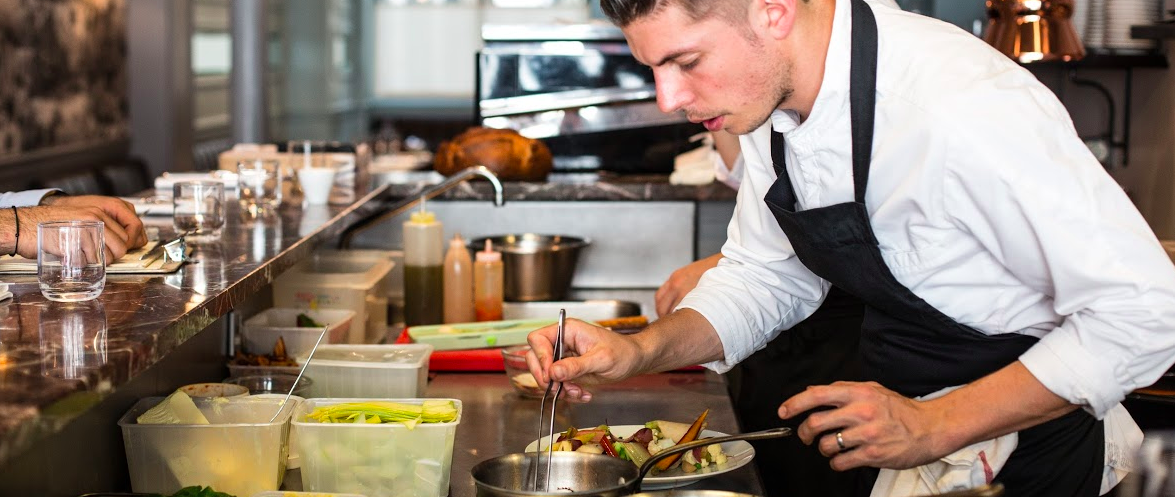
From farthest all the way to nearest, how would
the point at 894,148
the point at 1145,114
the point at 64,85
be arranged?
the point at 64,85 → the point at 1145,114 → the point at 894,148

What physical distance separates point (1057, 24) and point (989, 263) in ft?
7.48

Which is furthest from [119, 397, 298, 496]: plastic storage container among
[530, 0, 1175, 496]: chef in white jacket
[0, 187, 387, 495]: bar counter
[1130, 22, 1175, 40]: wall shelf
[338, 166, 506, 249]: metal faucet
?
[1130, 22, 1175, 40]: wall shelf

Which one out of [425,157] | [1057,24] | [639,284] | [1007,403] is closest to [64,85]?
[425,157]

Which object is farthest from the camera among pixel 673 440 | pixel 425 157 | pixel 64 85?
pixel 64 85

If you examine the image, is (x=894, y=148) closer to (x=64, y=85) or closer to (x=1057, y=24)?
(x=1057, y=24)

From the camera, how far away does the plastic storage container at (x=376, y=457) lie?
1.76 m

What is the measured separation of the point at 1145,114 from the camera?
4332 millimetres

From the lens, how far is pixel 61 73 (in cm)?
654

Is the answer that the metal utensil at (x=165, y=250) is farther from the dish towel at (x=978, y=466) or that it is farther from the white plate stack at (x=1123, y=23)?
the white plate stack at (x=1123, y=23)

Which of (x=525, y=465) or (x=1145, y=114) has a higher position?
(x=1145, y=114)

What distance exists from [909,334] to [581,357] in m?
0.52

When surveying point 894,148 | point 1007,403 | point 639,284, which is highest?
point 894,148

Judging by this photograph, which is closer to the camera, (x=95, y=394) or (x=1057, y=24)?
(x=95, y=394)

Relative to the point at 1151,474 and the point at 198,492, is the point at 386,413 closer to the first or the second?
the point at 198,492
